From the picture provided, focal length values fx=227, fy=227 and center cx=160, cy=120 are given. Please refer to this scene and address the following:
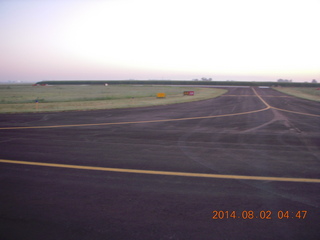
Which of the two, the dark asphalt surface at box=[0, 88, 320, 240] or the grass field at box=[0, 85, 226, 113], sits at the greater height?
the grass field at box=[0, 85, 226, 113]

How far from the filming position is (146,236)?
11.2 feet

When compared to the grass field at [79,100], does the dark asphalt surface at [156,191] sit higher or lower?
lower

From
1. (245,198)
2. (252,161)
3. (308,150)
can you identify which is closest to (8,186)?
(245,198)

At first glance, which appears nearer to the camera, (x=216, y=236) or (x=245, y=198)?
(x=216, y=236)

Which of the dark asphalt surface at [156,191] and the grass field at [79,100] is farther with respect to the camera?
the grass field at [79,100]

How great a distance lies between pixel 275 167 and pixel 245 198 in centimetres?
218

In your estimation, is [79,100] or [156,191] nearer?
[156,191]

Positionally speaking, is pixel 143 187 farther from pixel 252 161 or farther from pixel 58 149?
pixel 58 149

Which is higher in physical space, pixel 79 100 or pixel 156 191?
pixel 79 100

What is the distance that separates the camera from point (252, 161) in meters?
6.58

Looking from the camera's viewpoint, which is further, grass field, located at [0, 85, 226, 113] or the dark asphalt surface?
grass field, located at [0, 85, 226, 113]

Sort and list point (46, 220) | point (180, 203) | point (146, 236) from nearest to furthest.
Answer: point (146, 236) < point (46, 220) < point (180, 203)

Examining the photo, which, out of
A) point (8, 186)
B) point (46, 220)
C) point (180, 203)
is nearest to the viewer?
point (46, 220)

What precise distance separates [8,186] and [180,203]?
383cm
